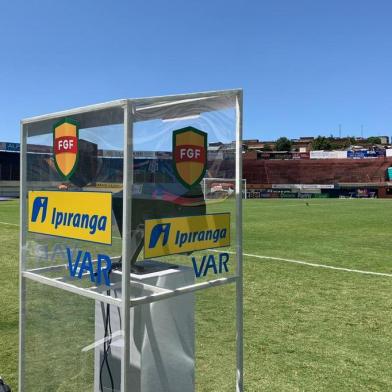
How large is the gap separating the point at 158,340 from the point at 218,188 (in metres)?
0.93

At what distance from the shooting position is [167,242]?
7.90 feet

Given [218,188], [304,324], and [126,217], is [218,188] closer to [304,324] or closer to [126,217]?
[126,217]

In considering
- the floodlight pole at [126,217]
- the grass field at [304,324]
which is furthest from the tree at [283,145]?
the floodlight pole at [126,217]

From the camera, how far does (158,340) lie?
259 cm

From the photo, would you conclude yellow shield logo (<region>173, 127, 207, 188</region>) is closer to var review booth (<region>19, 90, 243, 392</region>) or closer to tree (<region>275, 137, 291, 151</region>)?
var review booth (<region>19, 90, 243, 392</region>)

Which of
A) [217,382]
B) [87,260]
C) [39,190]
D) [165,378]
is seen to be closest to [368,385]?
[217,382]

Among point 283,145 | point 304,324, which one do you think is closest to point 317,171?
point 283,145

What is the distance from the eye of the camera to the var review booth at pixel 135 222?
7.55 feet

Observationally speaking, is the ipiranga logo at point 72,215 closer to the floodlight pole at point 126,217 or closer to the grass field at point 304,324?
the floodlight pole at point 126,217

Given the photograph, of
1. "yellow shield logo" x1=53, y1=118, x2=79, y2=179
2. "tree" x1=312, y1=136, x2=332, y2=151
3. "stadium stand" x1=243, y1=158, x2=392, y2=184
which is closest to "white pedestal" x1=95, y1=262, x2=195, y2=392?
"yellow shield logo" x1=53, y1=118, x2=79, y2=179

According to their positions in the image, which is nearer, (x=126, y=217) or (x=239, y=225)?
(x=126, y=217)

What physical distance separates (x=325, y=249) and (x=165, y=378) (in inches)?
358

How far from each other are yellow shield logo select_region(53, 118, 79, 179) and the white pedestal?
66 centimetres

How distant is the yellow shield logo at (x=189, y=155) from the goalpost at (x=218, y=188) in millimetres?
71
